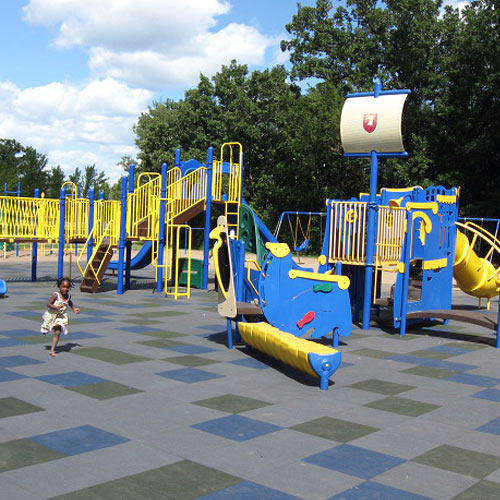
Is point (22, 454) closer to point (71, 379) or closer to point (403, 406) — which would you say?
point (71, 379)

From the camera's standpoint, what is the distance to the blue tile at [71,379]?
7.32 meters

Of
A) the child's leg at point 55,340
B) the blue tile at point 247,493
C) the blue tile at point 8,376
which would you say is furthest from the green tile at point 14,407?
the blue tile at point 247,493

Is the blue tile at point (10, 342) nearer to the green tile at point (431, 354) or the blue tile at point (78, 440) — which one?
the blue tile at point (78, 440)

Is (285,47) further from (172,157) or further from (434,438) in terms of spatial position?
(434,438)

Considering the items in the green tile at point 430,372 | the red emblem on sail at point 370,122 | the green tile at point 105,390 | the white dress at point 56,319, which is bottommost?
the green tile at point 105,390

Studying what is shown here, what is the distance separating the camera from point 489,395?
7.46 meters

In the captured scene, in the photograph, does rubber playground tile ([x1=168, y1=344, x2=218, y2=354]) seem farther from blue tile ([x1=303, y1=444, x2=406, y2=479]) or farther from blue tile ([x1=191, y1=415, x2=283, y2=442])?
blue tile ([x1=303, y1=444, x2=406, y2=479])

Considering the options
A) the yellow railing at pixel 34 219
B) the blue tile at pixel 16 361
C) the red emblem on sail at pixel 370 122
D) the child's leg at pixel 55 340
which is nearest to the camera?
the blue tile at pixel 16 361

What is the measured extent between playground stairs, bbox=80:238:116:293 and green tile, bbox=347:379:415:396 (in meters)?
10.4

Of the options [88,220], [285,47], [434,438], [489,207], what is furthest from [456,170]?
[434,438]

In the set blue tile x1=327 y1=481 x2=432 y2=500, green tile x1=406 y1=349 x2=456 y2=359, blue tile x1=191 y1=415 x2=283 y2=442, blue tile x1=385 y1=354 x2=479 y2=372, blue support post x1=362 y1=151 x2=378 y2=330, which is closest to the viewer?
blue tile x1=327 y1=481 x2=432 y2=500

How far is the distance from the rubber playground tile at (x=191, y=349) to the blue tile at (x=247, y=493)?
501 centimetres

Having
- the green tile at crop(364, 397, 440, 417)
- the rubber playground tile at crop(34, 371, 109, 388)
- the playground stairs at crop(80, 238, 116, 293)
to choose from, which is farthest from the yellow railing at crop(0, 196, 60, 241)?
the green tile at crop(364, 397, 440, 417)

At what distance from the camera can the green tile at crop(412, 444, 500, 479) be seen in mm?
4961
